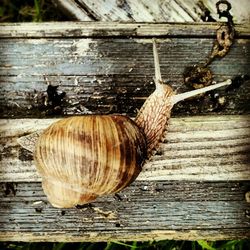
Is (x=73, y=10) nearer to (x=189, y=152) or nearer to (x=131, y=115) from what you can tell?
(x=131, y=115)

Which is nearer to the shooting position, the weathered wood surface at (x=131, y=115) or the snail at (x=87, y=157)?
the snail at (x=87, y=157)

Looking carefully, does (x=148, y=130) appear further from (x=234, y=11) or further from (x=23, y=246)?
(x=23, y=246)

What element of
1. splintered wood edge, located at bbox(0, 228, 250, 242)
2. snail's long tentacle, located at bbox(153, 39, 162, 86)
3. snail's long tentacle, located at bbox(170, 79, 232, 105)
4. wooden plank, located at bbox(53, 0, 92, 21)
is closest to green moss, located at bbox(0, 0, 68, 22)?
wooden plank, located at bbox(53, 0, 92, 21)

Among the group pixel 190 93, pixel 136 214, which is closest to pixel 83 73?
pixel 190 93

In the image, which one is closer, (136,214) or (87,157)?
(87,157)

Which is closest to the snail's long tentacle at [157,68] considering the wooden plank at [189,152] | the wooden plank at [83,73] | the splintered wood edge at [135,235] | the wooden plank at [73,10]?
the wooden plank at [83,73]

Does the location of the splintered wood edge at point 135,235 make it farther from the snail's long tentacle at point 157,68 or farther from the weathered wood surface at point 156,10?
the weathered wood surface at point 156,10

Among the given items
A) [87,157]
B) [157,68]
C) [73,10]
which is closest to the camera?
[87,157]
